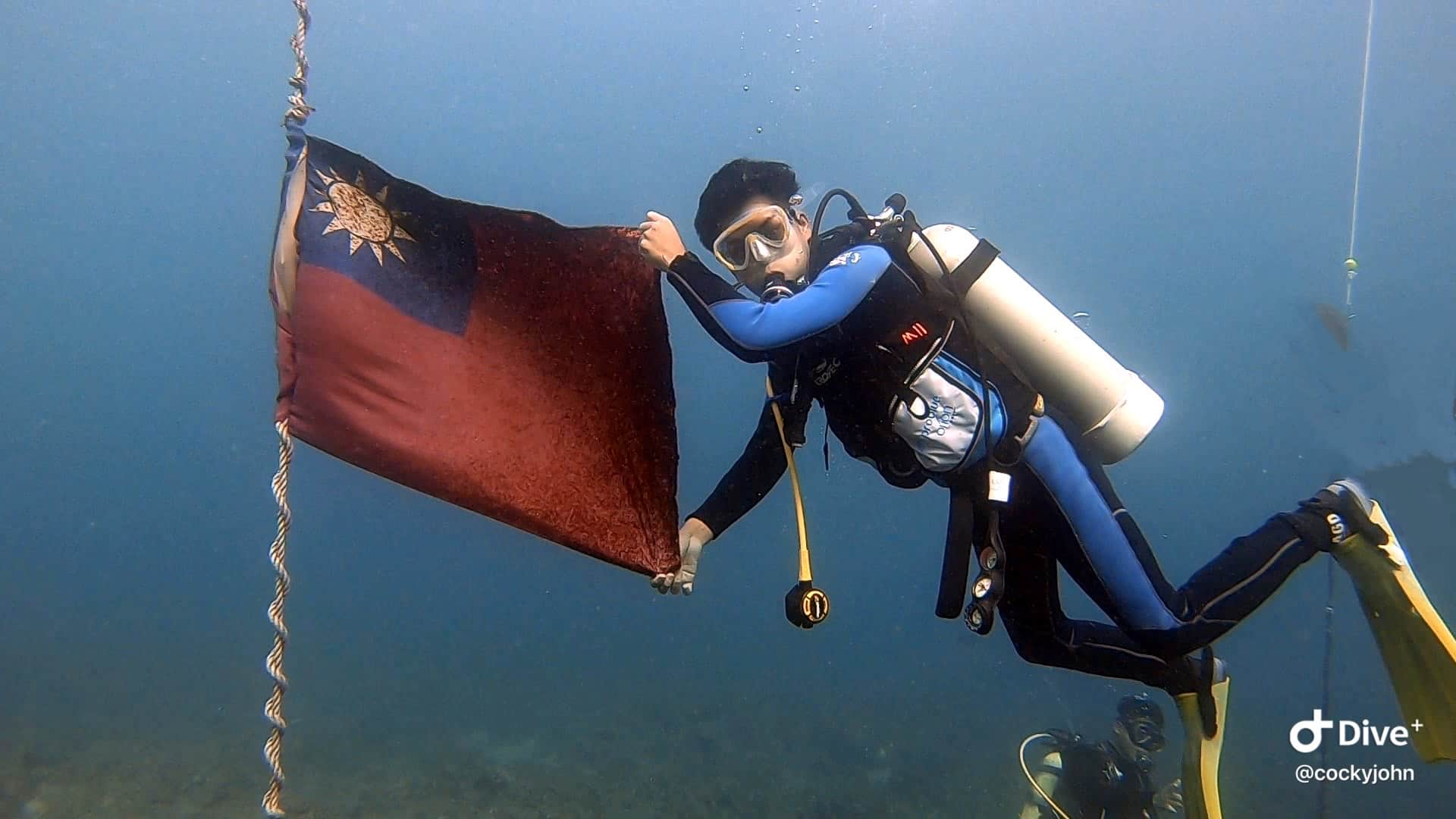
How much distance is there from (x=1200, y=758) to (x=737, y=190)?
373 cm

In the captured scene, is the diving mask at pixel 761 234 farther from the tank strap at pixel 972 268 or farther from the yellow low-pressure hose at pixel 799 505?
the tank strap at pixel 972 268

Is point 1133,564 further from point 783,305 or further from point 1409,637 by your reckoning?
point 783,305

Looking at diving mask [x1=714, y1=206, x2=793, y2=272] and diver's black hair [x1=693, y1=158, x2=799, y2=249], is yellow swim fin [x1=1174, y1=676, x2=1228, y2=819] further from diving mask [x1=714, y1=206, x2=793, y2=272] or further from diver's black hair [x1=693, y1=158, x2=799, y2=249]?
diver's black hair [x1=693, y1=158, x2=799, y2=249]

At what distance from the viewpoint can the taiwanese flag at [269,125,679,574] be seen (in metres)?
2.47

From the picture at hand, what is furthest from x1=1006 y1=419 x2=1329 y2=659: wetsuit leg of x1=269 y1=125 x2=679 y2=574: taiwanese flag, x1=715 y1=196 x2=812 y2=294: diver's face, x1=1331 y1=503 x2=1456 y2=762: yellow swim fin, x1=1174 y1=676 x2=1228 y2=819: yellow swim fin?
x1=269 y1=125 x2=679 y2=574: taiwanese flag

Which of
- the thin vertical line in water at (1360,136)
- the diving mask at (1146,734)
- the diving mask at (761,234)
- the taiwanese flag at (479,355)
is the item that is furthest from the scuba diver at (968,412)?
the thin vertical line in water at (1360,136)

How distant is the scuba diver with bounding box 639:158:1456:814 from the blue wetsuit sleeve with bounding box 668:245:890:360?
0.01 m

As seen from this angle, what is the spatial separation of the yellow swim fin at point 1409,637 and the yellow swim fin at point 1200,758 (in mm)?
855

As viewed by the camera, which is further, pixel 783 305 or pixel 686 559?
pixel 686 559

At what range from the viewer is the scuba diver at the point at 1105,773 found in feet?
17.9

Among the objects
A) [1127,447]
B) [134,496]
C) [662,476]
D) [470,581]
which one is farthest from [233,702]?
[134,496]

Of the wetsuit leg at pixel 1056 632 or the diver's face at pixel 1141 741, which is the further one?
the diver's face at pixel 1141 741

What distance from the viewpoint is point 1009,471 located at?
338 centimetres

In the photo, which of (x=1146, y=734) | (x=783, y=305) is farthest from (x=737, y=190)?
(x=1146, y=734)
